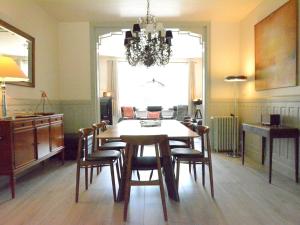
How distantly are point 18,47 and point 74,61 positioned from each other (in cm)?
181

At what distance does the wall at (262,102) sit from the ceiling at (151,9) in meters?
0.29

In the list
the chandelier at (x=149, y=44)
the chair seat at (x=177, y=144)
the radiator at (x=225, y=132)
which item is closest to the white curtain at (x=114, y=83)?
the radiator at (x=225, y=132)

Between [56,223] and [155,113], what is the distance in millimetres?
7394

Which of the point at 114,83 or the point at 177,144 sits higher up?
the point at 114,83

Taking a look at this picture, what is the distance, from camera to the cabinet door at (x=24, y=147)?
3076mm

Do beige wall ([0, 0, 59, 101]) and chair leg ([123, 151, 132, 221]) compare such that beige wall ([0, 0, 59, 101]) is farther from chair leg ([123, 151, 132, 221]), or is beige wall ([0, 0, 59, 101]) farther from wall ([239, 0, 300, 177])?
wall ([239, 0, 300, 177])

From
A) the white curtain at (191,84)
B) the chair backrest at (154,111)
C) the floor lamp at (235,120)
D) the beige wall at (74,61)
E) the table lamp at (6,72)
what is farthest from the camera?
the white curtain at (191,84)

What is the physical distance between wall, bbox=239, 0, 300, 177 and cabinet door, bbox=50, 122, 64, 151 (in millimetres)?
3337

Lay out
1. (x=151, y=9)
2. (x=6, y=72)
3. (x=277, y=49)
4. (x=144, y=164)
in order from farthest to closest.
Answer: (x=151, y=9)
(x=277, y=49)
(x=6, y=72)
(x=144, y=164)

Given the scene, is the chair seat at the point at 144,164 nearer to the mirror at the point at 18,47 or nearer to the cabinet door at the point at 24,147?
the cabinet door at the point at 24,147

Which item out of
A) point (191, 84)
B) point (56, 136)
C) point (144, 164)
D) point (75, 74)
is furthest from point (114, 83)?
point (144, 164)

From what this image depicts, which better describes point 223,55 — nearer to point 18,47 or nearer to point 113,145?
point 113,145

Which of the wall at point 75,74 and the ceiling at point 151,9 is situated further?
the wall at point 75,74

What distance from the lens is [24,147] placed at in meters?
3.24
